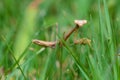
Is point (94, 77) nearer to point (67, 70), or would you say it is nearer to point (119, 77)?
point (119, 77)

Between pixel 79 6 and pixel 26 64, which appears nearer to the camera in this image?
pixel 26 64

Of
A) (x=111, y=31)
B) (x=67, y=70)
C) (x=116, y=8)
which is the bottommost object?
(x=116, y=8)

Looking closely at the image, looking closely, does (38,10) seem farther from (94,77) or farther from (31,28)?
(94,77)

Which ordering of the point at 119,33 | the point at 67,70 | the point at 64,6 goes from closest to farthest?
the point at 67,70
the point at 119,33
the point at 64,6

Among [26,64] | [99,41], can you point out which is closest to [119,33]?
[99,41]

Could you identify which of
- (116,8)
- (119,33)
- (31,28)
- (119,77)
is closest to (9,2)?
(31,28)

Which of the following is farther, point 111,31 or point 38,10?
point 38,10

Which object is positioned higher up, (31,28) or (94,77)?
(94,77)

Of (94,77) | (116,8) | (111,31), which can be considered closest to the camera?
(94,77)

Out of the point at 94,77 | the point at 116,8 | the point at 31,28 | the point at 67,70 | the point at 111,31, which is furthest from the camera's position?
the point at 116,8
